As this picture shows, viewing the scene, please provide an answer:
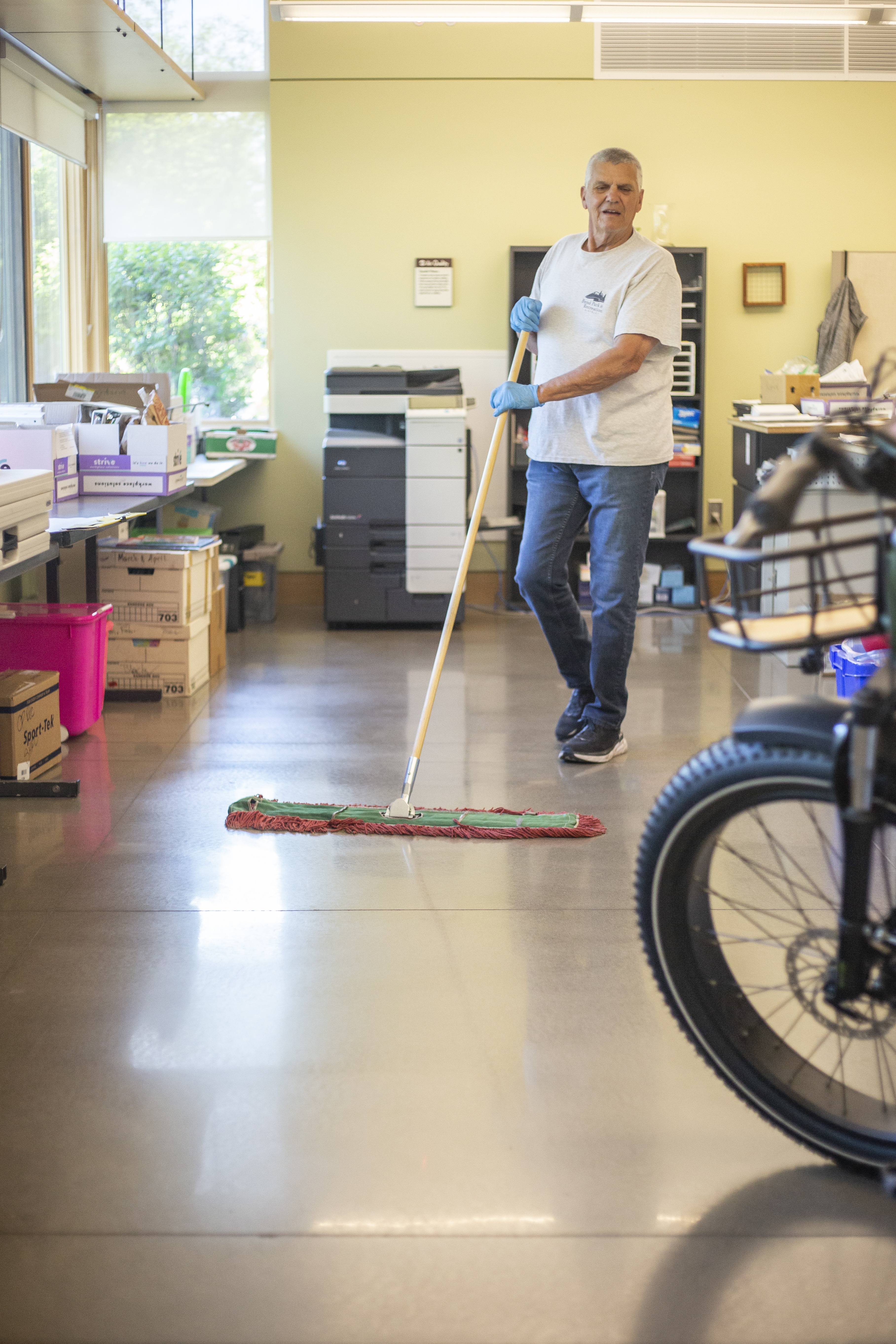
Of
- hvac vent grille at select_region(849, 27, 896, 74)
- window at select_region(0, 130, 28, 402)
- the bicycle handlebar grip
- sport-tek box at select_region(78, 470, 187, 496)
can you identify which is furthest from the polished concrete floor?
hvac vent grille at select_region(849, 27, 896, 74)

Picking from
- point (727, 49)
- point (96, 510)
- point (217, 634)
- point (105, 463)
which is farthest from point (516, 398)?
point (727, 49)

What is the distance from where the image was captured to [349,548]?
233 inches

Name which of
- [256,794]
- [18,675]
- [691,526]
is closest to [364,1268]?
[256,794]

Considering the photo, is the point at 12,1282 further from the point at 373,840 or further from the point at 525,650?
the point at 525,650

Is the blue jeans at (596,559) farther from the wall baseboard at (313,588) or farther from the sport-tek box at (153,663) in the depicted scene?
the wall baseboard at (313,588)

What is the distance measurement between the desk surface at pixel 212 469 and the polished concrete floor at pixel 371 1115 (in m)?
2.12

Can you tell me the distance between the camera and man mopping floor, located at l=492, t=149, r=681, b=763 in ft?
10.6

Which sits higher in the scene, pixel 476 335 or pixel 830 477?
pixel 476 335

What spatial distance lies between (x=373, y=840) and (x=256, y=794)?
0.40 meters

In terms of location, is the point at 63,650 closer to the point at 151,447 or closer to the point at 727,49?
the point at 151,447

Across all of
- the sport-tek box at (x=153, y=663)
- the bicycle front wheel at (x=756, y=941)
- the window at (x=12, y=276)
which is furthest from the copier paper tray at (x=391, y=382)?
the bicycle front wheel at (x=756, y=941)

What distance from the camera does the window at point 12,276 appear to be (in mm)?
5285

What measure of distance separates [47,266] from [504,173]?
2.24m

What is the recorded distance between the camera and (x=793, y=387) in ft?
17.1
